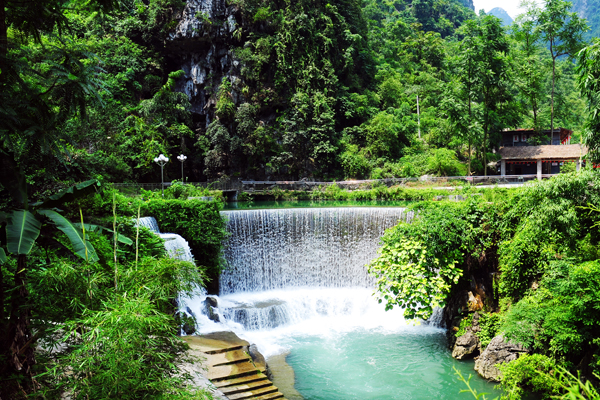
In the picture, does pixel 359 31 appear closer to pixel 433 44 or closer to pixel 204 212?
pixel 433 44

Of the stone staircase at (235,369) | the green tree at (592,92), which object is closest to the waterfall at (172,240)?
the stone staircase at (235,369)

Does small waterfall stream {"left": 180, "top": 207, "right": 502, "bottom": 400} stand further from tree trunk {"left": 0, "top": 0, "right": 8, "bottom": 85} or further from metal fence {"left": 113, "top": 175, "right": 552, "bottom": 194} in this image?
metal fence {"left": 113, "top": 175, "right": 552, "bottom": 194}

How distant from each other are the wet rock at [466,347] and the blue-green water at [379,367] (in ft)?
0.53

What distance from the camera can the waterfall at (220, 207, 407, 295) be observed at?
41.8 ft

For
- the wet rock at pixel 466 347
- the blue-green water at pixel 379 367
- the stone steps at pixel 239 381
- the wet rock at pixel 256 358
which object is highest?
the stone steps at pixel 239 381

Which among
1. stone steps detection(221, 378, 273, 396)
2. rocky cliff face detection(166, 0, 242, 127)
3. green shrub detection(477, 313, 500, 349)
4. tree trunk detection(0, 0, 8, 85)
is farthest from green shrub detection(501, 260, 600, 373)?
rocky cliff face detection(166, 0, 242, 127)

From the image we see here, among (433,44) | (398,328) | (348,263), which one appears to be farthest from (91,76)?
(433,44)

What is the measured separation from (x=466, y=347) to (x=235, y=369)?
505 cm

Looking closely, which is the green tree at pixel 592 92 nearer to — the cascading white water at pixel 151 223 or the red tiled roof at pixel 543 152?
the cascading white water at pixel 151 223

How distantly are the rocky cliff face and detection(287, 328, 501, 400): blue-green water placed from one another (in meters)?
24.4

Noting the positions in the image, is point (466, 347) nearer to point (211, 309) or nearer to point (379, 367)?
point (379, 367)

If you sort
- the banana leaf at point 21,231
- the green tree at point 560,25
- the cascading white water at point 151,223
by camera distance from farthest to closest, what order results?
1. the green tree at point 560,25
2. the cascading white water at point 151,223
3. the banana leaf at point 21,231

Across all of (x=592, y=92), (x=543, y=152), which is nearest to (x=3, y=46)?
(x=592, y=92)

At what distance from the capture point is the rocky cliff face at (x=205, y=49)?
3034cm
